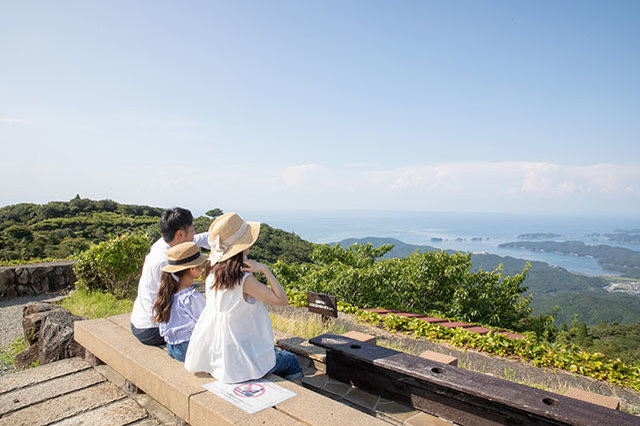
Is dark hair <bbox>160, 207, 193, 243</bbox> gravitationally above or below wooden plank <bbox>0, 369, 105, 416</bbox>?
above

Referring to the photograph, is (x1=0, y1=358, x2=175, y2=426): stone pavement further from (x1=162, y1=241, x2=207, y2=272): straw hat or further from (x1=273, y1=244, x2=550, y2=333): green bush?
(x1=273, y1=244, x2=550, y2=333): green bush

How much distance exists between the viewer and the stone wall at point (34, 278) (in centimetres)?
927

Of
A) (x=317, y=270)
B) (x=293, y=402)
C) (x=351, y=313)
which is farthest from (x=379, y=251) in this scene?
(x=293, y=402)

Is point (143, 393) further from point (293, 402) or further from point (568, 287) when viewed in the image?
point (568, 287)

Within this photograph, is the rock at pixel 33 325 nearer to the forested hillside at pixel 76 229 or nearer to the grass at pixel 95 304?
the grass at pixel 95 304

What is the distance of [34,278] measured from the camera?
31.5 ft

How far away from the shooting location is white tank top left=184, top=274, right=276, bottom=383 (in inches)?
113

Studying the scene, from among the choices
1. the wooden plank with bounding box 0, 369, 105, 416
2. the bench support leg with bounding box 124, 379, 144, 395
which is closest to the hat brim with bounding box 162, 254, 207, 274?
the bench support leg with bounding box 124, 379, 144, 395

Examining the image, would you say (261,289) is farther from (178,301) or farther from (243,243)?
(178,301)

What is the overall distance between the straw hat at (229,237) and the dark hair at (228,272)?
0.05 metres

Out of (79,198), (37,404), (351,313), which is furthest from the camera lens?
(79,198)

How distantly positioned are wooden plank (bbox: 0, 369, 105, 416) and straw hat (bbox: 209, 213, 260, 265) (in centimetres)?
197

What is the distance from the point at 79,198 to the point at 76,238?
693 cm

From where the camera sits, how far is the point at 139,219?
20.0 metres
